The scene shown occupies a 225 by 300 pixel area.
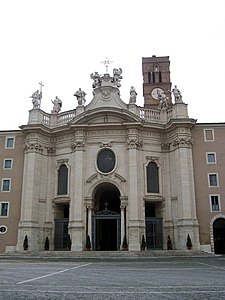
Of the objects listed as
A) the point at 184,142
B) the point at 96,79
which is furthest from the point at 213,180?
the point at 96,79

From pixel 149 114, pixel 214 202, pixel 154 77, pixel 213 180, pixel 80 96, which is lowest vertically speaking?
pixel 214 202

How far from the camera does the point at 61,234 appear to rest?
34.9 meters

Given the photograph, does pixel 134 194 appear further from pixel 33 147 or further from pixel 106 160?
pixel 33 147

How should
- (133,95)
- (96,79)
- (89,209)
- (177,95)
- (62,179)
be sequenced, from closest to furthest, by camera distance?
(89,209) → (62,179) → (177,95) → (133,95) → (96,79)

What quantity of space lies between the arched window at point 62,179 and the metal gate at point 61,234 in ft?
9.71

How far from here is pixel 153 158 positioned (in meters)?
36.1

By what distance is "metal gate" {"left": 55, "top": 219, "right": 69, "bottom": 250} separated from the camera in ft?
114

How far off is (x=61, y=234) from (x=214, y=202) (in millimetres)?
15538

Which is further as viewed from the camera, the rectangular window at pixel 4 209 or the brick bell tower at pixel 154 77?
the brick bell tower at pixel 154 77

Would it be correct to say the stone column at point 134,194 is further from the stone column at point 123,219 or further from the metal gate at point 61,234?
the metal gate at point 61,234

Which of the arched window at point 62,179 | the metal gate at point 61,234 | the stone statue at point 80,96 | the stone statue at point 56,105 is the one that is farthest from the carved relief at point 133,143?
the metal gate at point 61,234

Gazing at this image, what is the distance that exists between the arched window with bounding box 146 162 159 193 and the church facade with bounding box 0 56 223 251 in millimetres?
106

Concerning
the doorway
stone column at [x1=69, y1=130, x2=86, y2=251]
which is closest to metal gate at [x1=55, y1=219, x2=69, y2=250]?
the doorway

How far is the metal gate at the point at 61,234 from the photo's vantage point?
34656mm
